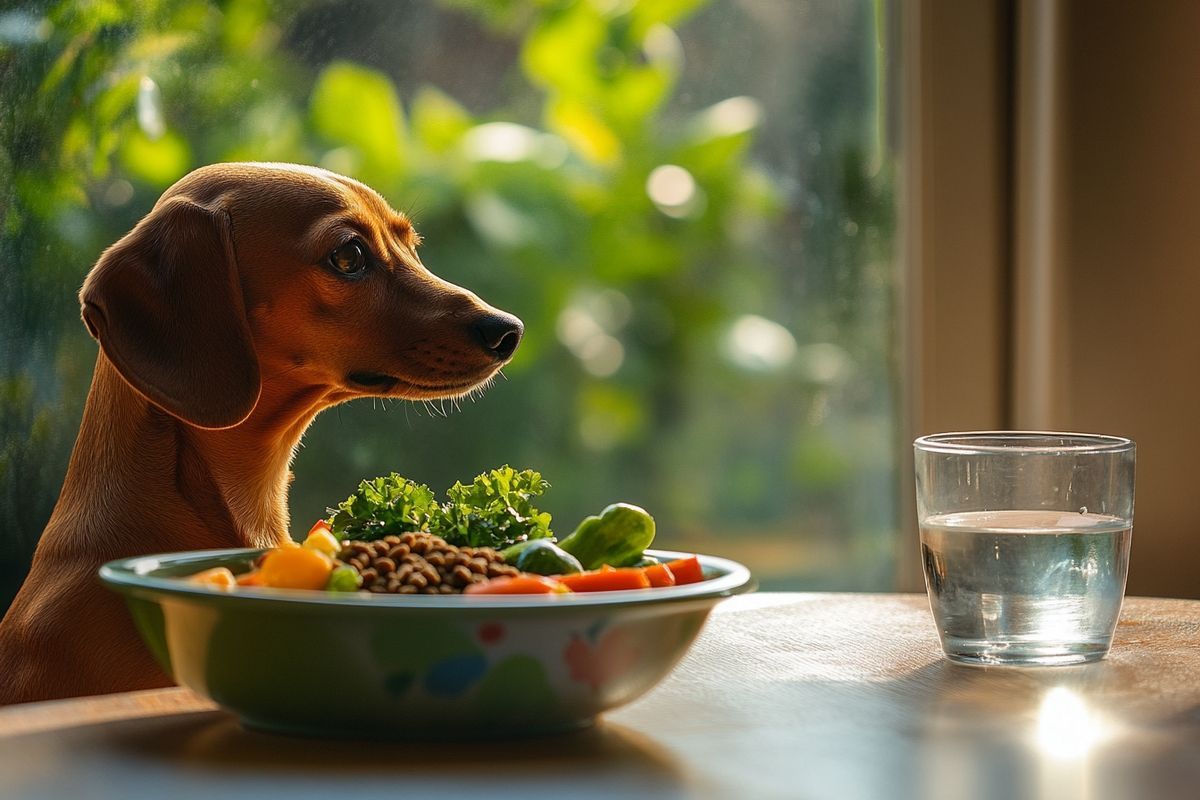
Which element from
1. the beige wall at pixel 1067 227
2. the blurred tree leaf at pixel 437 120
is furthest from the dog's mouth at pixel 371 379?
the beige wall at pixel 1067 227

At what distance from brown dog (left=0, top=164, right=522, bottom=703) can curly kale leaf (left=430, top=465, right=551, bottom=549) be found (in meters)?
0.28

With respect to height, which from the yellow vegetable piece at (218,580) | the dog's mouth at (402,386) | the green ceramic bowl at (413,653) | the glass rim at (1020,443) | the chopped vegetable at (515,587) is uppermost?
the dog's mouth at (402,386)

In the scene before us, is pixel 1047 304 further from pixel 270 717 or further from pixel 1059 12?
pixel 270 717

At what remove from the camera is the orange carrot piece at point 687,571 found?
989 millimetres

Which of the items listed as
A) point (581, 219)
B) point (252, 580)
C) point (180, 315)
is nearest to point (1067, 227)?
point (581, 219)

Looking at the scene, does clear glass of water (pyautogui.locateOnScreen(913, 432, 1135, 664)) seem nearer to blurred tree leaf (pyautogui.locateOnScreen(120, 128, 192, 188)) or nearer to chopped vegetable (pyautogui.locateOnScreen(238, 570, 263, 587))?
chopped vegetable (pyautogui.locateOnScreen(238, 570, 263, 587))

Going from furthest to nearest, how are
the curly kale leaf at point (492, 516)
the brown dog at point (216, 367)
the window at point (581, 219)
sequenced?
1. the window at point (581, 219)
2. the brown dog at point (216, 367)
3. the curly kale leaf at point (492, 516)

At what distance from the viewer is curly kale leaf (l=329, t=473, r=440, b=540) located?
1.08 m

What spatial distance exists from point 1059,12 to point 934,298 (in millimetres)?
477

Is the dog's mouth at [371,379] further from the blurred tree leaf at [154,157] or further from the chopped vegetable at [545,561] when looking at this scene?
the blurred tree leaf at [154,157]

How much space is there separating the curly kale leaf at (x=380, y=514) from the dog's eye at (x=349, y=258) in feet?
1.26

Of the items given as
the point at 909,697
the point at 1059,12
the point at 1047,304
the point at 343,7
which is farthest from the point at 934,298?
the point at 909,697

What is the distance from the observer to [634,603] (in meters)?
0.81

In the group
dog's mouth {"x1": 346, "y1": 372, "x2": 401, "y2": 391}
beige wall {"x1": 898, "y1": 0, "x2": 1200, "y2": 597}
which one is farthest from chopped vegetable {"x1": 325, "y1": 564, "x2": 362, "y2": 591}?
beige wall {"x1": 898, "y1": 0, "x2": 1200, "y2": 597}
